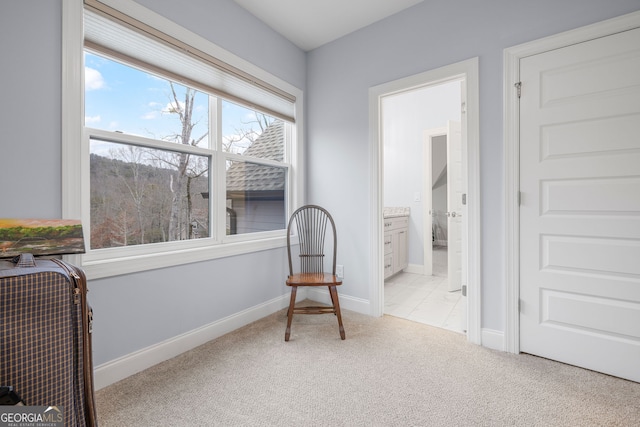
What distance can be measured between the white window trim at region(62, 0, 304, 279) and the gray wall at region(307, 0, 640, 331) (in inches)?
35.9

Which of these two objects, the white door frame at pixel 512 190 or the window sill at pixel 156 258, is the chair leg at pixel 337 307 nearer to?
the window sill at pixel 156 258

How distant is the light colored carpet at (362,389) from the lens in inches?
54.9

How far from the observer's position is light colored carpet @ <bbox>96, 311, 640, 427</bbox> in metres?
1.39

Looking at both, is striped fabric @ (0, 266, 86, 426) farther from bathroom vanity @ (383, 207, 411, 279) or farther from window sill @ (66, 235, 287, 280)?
bathroom vanity @ (383, 207, 411, 279)

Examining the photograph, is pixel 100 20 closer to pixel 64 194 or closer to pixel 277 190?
pixel 64 194

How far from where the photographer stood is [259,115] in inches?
107

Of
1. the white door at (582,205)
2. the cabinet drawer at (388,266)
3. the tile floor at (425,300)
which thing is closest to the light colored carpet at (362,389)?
the white door at (582,205)

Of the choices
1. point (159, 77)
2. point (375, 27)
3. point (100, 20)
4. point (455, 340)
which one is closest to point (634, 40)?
point (375, 27)

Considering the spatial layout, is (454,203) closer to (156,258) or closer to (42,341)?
(156,258)

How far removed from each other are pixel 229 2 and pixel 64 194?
1820 mm

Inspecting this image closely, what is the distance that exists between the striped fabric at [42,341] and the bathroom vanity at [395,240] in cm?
296

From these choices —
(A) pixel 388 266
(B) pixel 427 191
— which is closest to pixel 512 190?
(A) pixel 388 266

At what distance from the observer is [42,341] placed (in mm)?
974

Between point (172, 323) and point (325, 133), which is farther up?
point (325, 133)
